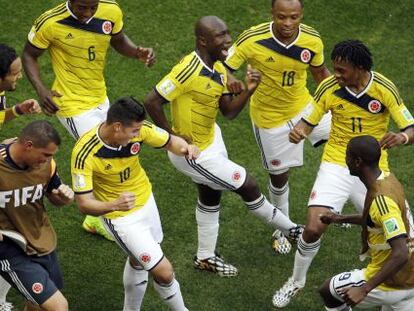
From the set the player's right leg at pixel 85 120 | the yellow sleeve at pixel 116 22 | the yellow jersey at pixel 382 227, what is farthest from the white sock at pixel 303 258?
the yellow sleeve at pixel 116 22

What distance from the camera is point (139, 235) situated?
344 inches

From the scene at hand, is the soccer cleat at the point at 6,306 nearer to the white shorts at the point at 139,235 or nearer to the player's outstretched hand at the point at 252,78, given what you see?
the white shorts at the point at 139,235

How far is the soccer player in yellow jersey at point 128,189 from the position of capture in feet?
27.4

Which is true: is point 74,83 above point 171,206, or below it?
above

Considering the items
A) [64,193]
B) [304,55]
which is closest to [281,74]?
[304,55]

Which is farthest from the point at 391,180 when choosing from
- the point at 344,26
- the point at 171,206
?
the point at 344,26

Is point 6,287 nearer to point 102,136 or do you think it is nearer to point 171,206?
point 102,136

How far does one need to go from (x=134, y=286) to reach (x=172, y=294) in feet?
1.30

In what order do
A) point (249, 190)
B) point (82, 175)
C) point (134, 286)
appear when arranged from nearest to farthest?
point (82, 175) → point (134, 286) → point (249, 190)

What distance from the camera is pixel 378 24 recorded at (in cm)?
1462

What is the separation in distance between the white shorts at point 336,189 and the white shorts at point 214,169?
0.78 m

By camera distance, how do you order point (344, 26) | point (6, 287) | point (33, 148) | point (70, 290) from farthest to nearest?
1. point (344, 26)
2. point (70, 290)
3. point (6, 287)
4. point (33, 148)

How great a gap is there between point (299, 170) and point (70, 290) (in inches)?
138

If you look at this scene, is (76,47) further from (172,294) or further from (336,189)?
(336,189)
